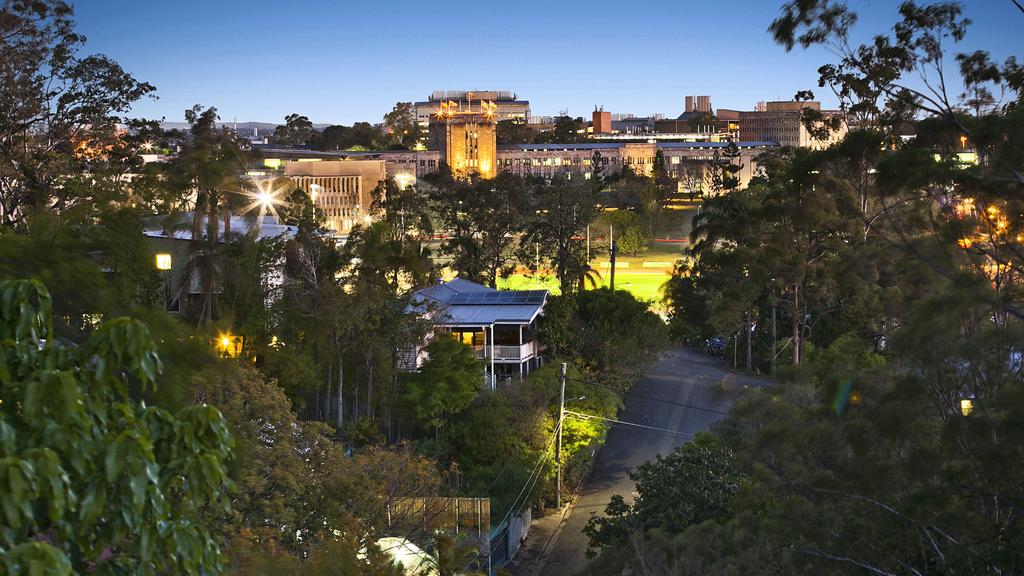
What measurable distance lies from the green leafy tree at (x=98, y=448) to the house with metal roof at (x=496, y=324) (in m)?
24.0

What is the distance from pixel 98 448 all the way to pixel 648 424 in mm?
26717

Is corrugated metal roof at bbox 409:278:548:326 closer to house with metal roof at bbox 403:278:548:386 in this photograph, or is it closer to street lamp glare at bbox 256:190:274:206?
house with metal roof at bbox 403:278:548:386

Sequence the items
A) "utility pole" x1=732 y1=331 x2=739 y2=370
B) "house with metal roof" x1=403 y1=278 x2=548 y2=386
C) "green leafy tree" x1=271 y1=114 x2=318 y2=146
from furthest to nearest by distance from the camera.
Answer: "green leafy tree" x1=271 y1=114 x2=318 y2=146 → "utility pole" x1=732 y1=331 x2=739 y2=370 → "house with metal roof" x1=403 y1=278 x2=548 y2=386

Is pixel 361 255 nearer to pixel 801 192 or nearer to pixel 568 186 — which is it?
pixel 801 192

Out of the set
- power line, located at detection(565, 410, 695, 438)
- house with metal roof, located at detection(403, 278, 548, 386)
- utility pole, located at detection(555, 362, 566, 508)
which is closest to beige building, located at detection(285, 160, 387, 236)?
house with metal roof, located at detection(403, 278, 548, 386)

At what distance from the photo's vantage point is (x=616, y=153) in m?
168

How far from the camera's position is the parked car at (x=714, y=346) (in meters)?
43.4

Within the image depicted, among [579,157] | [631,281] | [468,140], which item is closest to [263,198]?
[631,281]

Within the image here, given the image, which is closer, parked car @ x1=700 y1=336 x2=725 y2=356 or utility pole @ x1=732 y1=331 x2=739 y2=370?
utility pole @ x1=732 y1=331 x2=739 y2=370

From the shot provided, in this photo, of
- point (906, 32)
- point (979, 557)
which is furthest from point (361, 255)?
point (979, 557)

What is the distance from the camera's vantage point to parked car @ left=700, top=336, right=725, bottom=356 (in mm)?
43438

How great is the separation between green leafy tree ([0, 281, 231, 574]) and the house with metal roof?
24007mm

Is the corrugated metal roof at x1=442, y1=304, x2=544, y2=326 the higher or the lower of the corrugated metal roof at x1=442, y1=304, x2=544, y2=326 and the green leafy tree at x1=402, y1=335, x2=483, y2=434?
the higher

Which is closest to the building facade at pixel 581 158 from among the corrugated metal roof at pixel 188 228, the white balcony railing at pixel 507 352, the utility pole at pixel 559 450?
the corrugated metal roof at pixel 188 228
